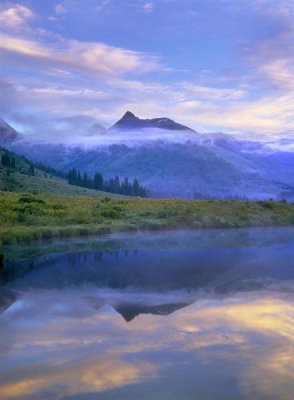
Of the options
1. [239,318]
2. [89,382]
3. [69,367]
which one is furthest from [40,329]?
[239,318]

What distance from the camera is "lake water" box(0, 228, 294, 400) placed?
33.7 ft

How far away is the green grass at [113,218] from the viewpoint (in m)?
40.2

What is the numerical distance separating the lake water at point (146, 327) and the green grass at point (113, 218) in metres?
9.46

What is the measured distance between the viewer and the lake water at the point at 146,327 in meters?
10.3

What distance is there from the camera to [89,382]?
10.4m

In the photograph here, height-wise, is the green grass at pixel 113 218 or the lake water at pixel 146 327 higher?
the green grass at pixel 113 218

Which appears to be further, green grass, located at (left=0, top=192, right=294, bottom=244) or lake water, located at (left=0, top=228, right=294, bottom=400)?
green grass, located at (left=0, top=192, right=294, bottom=244)

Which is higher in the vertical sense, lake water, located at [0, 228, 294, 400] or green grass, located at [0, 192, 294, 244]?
green grass, located at [0, 192, 294, 244]

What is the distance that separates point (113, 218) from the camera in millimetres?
51938

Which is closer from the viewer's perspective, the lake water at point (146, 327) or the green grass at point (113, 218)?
the lake water at point (146, 327)

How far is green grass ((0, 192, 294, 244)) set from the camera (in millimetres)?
40156

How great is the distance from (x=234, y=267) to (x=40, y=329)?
1381 centimetres

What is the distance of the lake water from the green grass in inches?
372

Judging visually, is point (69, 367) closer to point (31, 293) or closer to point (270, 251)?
point (31, 293)
